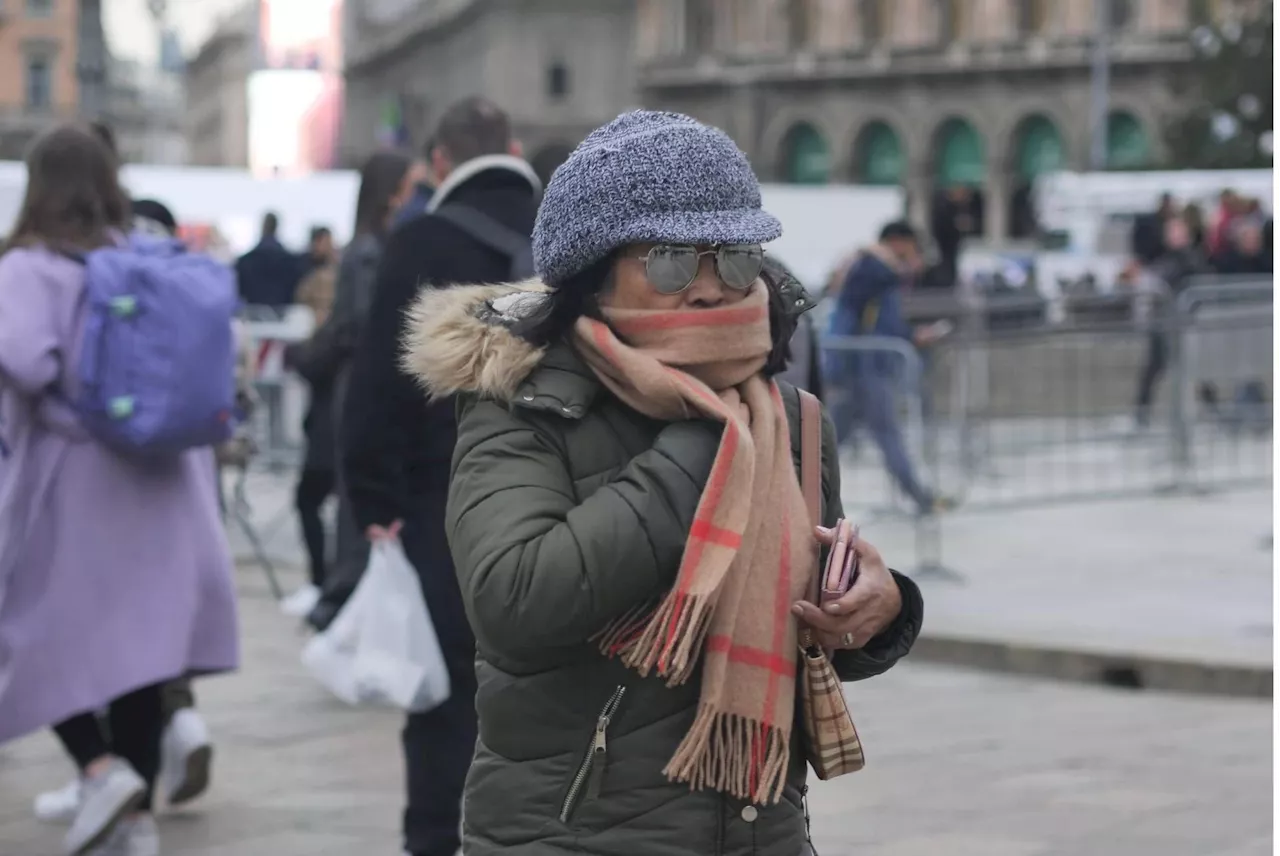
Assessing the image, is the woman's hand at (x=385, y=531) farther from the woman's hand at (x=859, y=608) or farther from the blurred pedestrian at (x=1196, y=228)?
the blurred pedestrian at (x=1196, y=228)

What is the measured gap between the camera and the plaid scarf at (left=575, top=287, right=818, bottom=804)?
9.32ft

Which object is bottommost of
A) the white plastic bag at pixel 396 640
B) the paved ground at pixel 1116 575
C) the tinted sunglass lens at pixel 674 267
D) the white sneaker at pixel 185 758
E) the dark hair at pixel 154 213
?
the paved ground at pixel 1116 575

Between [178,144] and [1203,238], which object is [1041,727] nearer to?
[1203,238]

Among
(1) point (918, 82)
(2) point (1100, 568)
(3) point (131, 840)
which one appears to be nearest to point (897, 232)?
(2) point (1100, 568)

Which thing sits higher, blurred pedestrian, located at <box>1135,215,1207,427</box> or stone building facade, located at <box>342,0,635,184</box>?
stone building facade, located at <box>342,0,635,184</box>

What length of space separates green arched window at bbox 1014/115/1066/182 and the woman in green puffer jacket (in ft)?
202

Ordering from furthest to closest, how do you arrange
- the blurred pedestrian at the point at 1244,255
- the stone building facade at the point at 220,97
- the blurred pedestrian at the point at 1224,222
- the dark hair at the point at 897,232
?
the stone building facade at the point at 220,97, the blurred pedestrian at the point at 1224,222, the blurred pedestrian at the point at 1244,255, the dark hair at the point at 897,232

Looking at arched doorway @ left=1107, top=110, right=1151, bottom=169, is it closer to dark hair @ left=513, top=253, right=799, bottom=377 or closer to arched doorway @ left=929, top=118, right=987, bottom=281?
arched doorway @ left=929, top=118, right=987, bottom=281

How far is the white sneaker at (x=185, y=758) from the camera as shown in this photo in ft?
20.1

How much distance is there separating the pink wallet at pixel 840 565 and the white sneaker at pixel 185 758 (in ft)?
11.6

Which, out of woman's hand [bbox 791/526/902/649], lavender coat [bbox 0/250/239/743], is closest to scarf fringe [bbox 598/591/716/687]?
woman's hand [bbox 791/526/902/649]

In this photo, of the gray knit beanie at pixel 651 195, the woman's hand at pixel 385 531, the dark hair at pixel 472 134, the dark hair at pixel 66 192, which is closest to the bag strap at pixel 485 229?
the dark hair at pixel 472 134

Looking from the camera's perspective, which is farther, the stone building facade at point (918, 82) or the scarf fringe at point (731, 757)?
the stone building facade at point (918, 82)

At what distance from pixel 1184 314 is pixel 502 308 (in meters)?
12.1
